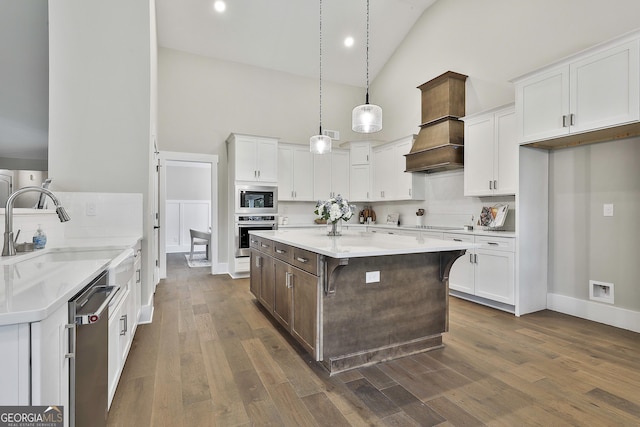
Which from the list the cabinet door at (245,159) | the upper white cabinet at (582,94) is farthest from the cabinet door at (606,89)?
the cabinet door at (245,159)

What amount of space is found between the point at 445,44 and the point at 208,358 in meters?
5.50

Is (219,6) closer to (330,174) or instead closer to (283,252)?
(330,174)

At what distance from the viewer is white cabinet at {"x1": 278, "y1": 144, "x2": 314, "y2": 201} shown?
593 centimetres

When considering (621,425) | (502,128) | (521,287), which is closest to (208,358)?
(621,425)

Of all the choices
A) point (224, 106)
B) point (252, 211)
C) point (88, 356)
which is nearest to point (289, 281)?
point (88, 356)

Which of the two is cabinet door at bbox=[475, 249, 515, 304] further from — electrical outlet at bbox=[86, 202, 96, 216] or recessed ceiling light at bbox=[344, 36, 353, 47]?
recessed ceiling light at bbox=[344, 36, 353, 47]

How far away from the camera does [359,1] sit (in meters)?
5.30

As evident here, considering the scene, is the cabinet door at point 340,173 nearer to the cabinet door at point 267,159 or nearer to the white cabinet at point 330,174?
the white cabinet at point 330,174

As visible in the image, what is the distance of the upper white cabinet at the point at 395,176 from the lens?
Result: 540 centimetres

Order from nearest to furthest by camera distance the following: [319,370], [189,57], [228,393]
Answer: [228,393], [319,370], [189,57]

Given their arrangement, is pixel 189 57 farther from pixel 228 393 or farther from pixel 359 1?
pixel 228 393

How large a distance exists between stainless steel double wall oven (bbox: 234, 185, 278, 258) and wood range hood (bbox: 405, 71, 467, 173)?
2.47 m

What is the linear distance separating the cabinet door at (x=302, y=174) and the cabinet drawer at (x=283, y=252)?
9.64 ft

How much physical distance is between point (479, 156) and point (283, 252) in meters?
2.93
